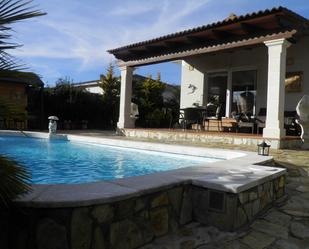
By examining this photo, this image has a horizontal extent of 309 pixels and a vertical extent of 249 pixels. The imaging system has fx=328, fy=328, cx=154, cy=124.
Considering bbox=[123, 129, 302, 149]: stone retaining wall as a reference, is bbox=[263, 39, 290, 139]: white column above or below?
above

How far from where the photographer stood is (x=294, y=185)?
16.5 feet

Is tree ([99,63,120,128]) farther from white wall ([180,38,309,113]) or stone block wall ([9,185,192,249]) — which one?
stone block wall ([9,185,192,249])

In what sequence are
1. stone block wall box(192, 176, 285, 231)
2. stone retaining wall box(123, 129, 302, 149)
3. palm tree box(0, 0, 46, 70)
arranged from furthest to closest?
stone retaining wall box(123, 129, 302, 149) < stone block wall box(192, 176, 285, 231) < palm tree box(0, 0, 46, 70)

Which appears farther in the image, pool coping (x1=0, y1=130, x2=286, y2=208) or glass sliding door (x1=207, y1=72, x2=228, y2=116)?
glass sliding door (x1=207, y1=72, x2=228, y2=116)

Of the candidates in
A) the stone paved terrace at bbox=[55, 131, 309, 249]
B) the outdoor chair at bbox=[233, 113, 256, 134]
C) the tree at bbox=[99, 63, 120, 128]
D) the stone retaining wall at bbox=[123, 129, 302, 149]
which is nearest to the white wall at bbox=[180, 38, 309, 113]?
the outdoor chair at bbox=[233, 113, 256, 134]

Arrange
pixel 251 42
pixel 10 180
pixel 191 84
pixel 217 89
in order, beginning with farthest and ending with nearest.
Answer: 1. pixel 191 84
2. pixel 217 89
3. pixel 251 42
4. pixel 10 180

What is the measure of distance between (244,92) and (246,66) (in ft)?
3.31

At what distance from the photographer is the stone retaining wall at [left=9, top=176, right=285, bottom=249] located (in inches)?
95.2

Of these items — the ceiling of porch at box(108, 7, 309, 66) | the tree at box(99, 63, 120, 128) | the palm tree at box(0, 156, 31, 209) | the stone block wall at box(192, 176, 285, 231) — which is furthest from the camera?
the tree at box(99, 63, 120, 128)

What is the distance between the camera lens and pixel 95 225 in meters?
2.55

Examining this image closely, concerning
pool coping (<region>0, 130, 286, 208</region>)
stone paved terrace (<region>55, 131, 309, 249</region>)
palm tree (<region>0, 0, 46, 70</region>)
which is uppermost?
palm tree (<region>0, 0, 46, 70</region>)

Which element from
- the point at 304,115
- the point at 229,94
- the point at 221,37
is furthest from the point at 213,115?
the point at 304,115

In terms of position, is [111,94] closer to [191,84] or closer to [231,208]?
[191,84]

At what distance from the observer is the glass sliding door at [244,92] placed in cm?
1262
